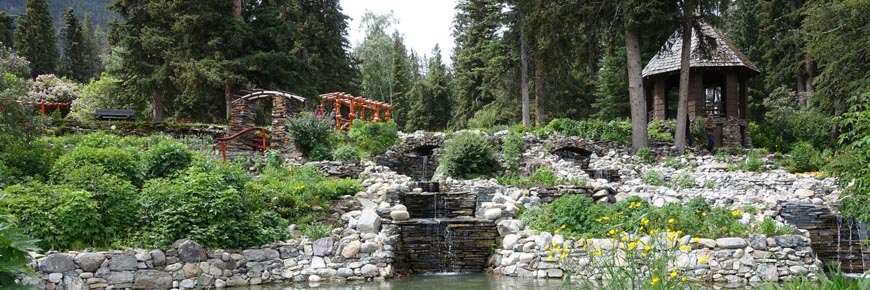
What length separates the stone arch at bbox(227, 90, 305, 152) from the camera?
16634 mm

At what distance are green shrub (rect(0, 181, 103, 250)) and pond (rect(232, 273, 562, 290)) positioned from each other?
2294 millimetres

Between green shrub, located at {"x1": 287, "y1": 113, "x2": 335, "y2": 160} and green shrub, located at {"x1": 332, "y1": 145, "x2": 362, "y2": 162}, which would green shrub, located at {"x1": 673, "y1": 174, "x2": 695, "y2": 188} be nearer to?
green shrub, located at {"x1": 332, "y1": 145, "x2": 362, "y2": 162}

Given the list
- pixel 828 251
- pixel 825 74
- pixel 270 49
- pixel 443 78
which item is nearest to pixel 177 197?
pixel 828 251

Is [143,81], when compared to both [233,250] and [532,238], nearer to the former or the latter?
[233,250]

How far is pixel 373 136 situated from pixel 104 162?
9271 millimetres

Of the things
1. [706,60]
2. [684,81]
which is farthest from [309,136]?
[706,60]

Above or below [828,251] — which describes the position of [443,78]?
above

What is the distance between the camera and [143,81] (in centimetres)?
2303

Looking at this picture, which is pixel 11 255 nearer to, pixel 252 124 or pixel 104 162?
pixel 104 162

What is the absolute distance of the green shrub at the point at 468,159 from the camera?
15312 mm

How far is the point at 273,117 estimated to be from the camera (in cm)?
1709

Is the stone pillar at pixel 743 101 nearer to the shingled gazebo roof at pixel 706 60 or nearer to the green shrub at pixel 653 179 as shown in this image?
the shingled gazebo roof at pixel 706 60

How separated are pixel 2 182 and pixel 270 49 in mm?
15343

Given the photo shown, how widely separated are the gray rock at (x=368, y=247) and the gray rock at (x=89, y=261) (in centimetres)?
372
